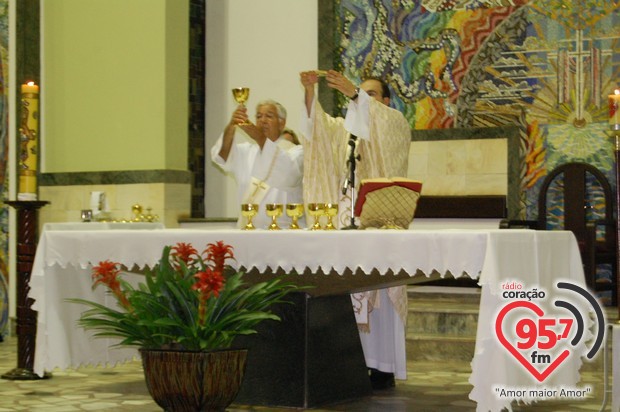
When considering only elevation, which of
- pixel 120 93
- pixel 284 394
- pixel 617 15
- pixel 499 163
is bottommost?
pixel 284 394

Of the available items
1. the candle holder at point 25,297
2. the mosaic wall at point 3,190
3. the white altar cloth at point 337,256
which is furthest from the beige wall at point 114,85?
the white altar cloth at point 337,256

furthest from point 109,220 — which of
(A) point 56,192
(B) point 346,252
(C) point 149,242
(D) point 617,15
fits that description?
(D) point 617,15

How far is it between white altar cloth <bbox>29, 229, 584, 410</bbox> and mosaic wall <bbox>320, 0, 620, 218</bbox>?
14.5 feet

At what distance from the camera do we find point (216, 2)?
36.2 feet

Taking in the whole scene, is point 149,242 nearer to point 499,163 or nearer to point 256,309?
point 256,309

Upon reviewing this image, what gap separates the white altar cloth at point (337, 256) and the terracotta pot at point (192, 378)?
0.80m

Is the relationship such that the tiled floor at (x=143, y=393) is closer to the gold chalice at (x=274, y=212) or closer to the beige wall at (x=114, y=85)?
the gold chalice at (x=274, y=212)

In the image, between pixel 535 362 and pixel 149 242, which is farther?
pixel 149 242

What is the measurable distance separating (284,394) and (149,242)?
1.09 m

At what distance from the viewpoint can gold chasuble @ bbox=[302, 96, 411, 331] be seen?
667 cm

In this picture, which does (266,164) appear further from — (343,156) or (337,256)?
(337,256)

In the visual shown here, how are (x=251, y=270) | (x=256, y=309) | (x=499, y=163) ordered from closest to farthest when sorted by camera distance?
(x=256, y=309) < (x=251, y=270) < (x=499, y=163)

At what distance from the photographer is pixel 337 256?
5.31 metres

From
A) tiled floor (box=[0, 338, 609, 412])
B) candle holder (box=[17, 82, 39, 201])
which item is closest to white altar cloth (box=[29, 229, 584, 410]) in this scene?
tiled floor (box=[0, 338, 609, 412])
